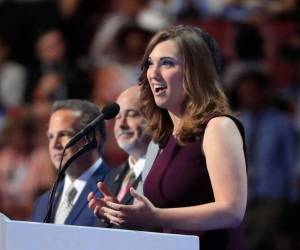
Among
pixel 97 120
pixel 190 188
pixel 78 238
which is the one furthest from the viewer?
pixel 97 120

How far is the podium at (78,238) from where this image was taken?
3740mm

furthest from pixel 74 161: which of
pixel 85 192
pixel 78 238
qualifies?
pixel 78 238

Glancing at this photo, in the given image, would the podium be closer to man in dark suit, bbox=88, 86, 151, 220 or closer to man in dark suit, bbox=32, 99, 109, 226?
man in dark suit, bbox=32, 99, 109, 226

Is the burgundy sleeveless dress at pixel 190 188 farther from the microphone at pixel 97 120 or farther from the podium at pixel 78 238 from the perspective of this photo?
the podium at pixel 78 238

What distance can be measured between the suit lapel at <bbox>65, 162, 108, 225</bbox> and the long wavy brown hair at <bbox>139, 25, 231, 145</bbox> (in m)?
0.67

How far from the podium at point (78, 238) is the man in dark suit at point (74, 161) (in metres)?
1.26

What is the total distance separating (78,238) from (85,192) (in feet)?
4.31

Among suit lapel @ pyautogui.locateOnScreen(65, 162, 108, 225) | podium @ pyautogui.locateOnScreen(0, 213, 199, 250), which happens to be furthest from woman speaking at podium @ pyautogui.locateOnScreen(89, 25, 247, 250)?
suit lapel @ pyautogui.locateOnScreen(65, 162, 108, 225)

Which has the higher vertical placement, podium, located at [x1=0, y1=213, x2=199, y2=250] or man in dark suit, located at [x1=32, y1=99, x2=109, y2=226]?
man in dark suit, located at [x1=32, y1=99, x2=109, y2=226]

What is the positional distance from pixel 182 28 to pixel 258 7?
5355mm

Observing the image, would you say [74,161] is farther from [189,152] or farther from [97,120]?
[189,152]

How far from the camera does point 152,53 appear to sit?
14.3ft

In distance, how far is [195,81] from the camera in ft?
13.9

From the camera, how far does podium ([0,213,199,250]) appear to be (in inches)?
147
